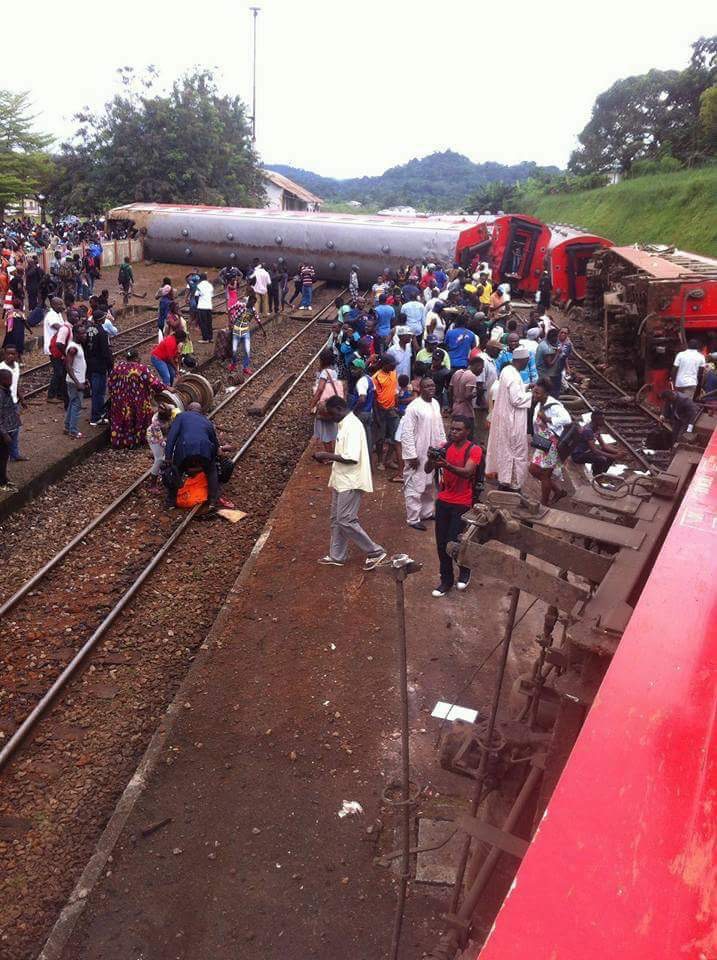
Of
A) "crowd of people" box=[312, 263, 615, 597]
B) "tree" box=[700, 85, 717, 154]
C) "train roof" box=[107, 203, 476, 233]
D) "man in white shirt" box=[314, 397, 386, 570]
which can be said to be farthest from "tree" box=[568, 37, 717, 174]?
"man in white shirt" box=[314, 397, 386, 570]

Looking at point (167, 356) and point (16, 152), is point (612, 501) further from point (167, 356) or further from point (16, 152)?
point (16, 152)

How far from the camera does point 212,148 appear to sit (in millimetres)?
35625

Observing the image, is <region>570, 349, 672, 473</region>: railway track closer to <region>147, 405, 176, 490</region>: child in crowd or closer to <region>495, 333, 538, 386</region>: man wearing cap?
<region>495, 333, 538, 386</region>: man wearing cap

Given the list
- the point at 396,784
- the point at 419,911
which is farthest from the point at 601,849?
the point at 396,784

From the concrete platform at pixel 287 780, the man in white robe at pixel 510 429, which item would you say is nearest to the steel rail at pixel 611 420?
the man in white robe at pixel 510 429

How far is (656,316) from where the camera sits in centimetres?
1209

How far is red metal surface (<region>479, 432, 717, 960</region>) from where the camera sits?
1.46 metres

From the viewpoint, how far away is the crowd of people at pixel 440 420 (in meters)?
6.62

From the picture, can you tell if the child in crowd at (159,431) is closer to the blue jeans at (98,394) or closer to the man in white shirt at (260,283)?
the blue jeans at (98,394)

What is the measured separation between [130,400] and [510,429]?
5.43 meters

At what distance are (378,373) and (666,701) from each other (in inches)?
291

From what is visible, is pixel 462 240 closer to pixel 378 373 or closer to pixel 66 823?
pixel 378 373

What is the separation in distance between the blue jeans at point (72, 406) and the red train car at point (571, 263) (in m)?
14.4

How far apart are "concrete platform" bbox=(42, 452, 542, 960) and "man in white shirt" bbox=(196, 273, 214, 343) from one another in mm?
9834
